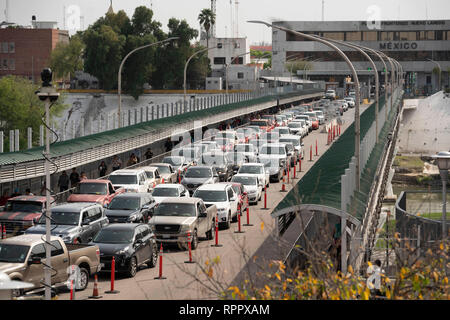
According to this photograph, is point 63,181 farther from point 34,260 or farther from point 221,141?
point 221,141

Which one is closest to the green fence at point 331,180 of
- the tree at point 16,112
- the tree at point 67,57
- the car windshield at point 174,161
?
the car windshield at point 174,161

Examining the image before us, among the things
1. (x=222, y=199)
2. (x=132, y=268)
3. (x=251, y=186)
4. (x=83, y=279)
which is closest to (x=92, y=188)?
(x=222, y=199)

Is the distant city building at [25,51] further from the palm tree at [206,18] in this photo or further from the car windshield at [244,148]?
the car windshield at [244,148]

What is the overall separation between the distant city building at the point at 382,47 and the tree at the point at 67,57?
40251 mm

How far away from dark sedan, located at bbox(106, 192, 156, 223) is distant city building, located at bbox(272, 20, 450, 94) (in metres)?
136

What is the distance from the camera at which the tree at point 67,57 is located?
13712 cm

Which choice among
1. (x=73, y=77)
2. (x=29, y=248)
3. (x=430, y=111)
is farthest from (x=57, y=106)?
(x=29, y=248)

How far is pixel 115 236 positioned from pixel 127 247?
2.47 feet

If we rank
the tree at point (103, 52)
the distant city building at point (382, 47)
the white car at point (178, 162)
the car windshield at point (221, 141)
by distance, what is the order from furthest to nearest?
the distant city building at point (382, 47) → the tree at point (103, 52) → the car windshield at point (221, 141) → the white car at point (178, 162)

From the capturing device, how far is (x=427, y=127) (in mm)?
135625

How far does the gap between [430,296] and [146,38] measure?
12050 centimetres

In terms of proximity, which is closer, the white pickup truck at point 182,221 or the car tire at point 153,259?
the car tire at point 153,259

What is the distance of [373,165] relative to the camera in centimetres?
3328
